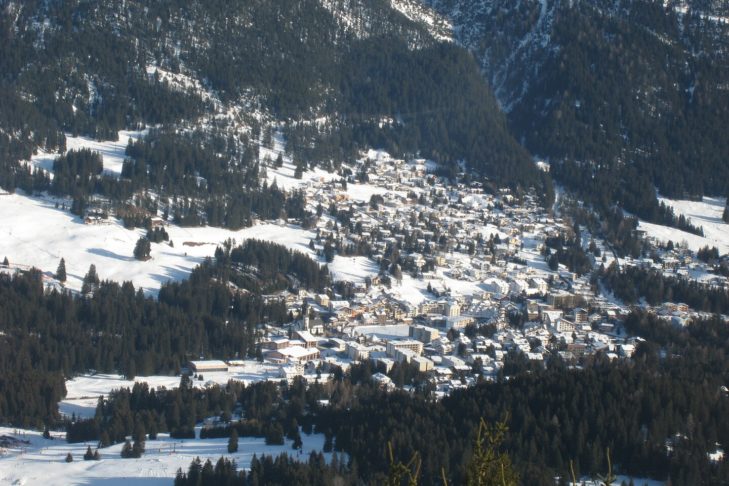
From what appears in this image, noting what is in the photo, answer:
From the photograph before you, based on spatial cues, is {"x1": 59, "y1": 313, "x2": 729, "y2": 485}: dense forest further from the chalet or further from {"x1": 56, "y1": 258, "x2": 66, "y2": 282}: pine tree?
{"x1": 56, "y1": 258, "x2": 66, "y2": 282}: pine tree

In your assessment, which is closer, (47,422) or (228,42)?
(47,422)

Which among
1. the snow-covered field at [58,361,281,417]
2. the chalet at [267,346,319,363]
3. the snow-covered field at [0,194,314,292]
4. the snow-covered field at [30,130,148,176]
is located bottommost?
the snow-covered field at [58,361,281,417]

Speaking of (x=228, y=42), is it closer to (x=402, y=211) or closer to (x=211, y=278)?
(x=402, y=211)

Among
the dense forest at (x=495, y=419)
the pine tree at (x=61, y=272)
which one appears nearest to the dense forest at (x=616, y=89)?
the pine tree at (x=61, y=272)

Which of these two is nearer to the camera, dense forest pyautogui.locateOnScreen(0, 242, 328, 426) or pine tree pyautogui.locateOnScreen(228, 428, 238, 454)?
pine tree pyautogui.locateOnScreen(228, 428, 238, 454)

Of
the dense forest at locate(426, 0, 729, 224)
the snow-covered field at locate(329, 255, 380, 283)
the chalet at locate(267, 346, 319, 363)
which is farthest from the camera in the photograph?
the dense forest at locate(426, 0, 729, 224)

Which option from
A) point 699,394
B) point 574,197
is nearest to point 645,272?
point 574,197

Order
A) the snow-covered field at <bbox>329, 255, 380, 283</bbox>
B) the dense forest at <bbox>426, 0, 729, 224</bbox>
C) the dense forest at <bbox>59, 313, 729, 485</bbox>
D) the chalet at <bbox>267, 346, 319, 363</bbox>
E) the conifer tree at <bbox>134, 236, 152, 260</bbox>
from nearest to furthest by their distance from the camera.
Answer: the dense forest at <bbox>59, 313, 729, 485</bbox> < the chalet at <bbox>267, 346, 319, 363</bbox> < the conifer tree at <bbox>134, 236, 152, 260</bbox> < the snow-covered field at <bbox>329, 255, 380, 283</bbox> < the dense forest at <bbox>426, 0, 729, 224</bbox>

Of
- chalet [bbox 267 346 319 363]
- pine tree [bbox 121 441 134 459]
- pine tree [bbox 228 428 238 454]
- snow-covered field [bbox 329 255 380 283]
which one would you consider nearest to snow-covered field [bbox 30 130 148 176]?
snow-covered field [bbox 329 255 380 283]
